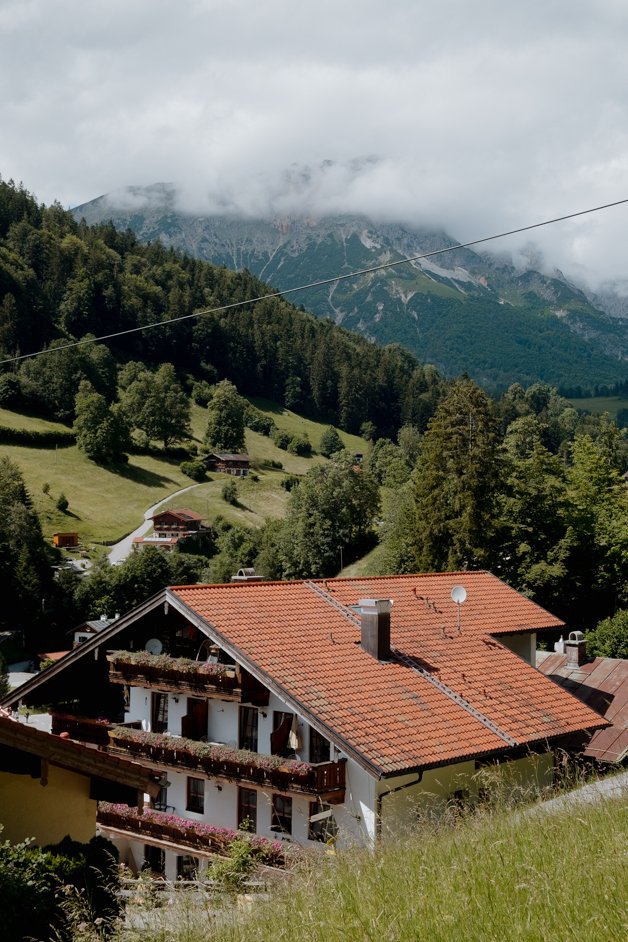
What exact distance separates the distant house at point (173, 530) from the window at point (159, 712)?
2624 inches

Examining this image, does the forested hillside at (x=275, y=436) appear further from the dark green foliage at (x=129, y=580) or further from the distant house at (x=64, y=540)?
the distant house at (x=64, y=540)

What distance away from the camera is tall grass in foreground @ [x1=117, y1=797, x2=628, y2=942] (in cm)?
487

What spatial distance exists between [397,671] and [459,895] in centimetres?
1597

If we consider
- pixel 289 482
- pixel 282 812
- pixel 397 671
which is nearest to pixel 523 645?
pixel 397 671

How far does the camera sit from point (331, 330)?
7707 inches

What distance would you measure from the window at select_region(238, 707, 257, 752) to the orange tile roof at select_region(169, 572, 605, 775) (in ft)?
6.50

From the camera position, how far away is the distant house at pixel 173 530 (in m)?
91.5

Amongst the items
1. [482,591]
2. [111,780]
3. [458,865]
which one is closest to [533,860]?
[458,865]

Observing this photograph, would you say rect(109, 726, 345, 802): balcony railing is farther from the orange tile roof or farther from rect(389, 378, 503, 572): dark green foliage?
rect(389, 378, 503, 572): dark green foliage

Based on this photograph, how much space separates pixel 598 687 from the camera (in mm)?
26453

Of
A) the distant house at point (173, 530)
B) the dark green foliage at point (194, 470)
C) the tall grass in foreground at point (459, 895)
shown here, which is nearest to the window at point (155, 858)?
the tall grass in foreground at point (459, 895)

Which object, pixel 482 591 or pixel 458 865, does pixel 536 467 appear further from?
pixel 458 865

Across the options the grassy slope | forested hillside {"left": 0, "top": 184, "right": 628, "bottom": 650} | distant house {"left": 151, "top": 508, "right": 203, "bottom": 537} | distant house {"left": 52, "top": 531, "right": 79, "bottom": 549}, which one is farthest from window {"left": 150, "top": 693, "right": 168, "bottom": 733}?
distant house {"left": 151, "top": 508, "right": 203, "bottom": 537}

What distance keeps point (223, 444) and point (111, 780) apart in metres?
118
